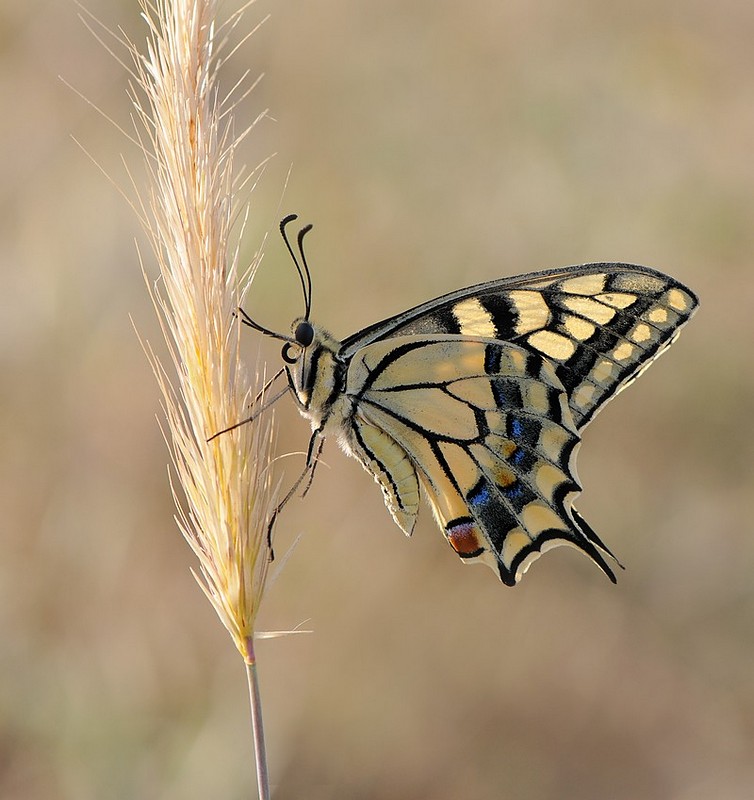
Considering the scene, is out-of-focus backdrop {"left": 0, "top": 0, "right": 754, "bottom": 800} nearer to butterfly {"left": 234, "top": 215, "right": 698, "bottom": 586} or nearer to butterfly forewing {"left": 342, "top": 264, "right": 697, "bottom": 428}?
butterfly {"left": 234, "top": 215, "right": 698, "bottom": 586}

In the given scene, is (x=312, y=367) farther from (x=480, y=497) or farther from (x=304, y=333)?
(x=480, y=497)

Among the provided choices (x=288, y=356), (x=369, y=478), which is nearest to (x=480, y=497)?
(x=288, y=356)

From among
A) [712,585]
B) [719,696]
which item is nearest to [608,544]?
[712,585]

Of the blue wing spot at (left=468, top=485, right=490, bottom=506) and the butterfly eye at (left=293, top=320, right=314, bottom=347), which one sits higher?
the butterfly eye at (left=293, top=320, right=314, bottom=347)

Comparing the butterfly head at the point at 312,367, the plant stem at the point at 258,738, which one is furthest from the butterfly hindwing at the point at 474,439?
the plant stem at the point at 258,738

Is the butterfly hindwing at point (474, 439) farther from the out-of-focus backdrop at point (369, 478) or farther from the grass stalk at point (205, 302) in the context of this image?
the out-of-focus backdrop at point (369, 478)

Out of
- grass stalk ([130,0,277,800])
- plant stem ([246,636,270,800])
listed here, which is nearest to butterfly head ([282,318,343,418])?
grass stalk ([130,0,277,800])

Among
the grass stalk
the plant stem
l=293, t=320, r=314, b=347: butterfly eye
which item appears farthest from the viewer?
l=293, t=320, r=314, b=347: butterfly eye
